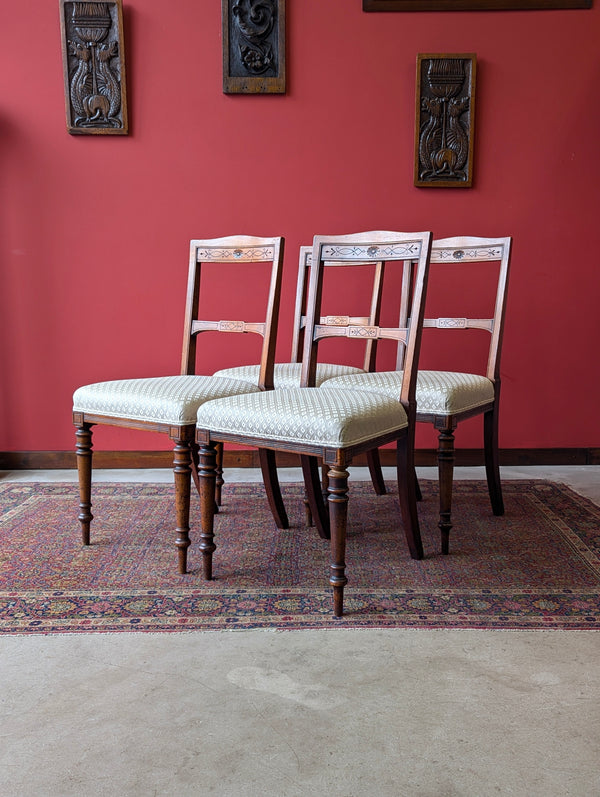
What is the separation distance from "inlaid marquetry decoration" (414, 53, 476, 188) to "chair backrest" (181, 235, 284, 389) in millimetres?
1247

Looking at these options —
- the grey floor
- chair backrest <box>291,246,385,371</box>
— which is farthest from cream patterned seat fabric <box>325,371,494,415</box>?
the grey floor

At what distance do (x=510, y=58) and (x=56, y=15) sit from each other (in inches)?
85.5

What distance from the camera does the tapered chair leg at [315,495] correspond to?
2293 mm

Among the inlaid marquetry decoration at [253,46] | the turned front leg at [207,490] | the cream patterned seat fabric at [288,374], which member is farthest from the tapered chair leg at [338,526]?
the inlaid marquetry decoration at [253,46]

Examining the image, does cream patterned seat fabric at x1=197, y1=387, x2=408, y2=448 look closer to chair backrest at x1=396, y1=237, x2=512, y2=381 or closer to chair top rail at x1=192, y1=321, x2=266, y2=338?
chair top rail at x1=192, y1=321, x2=266, y2=338

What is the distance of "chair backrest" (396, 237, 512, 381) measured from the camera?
2.54 m

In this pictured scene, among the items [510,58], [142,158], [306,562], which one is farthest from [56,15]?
[306,562]

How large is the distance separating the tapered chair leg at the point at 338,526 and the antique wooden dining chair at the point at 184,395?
1.62ft

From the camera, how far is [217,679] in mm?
1496

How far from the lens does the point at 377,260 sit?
2.07 m

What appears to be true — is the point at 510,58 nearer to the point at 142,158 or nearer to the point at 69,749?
the point at 142,158

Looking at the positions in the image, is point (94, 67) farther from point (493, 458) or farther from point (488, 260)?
point (493, 458)

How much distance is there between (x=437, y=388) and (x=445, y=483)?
0.32 m

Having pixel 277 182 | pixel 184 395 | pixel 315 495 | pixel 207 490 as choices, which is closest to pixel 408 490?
pixel 315 495
